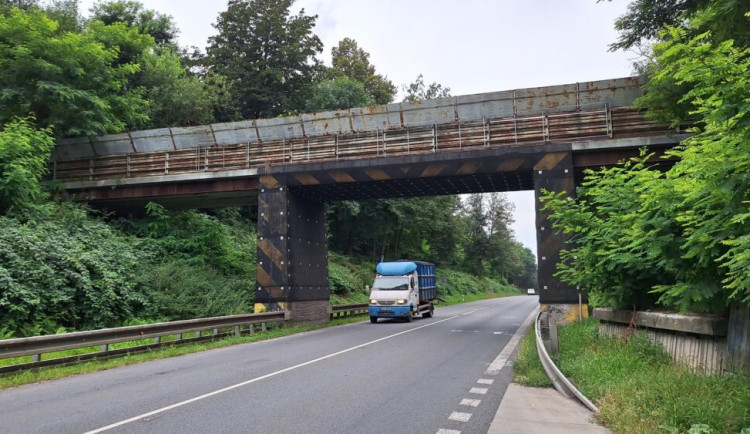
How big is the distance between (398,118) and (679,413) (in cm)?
1815

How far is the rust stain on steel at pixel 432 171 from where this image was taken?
832 inches

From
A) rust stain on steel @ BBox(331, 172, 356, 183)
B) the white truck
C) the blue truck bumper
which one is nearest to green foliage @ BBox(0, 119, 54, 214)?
rust stain on steel @ BBox(331, 172, 356, 183)

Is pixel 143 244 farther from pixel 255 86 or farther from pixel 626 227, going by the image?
pixel 255 86

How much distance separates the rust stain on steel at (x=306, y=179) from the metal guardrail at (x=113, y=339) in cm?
605

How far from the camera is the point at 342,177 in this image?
22172 millimetres

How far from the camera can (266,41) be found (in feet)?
156

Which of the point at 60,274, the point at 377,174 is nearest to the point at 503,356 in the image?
the point at 377,174

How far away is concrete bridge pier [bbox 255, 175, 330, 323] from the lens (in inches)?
878

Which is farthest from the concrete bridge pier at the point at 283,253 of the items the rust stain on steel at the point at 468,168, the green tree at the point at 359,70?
the green tree at the point at 359,70

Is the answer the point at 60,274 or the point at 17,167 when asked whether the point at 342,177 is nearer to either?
the point at 60,274

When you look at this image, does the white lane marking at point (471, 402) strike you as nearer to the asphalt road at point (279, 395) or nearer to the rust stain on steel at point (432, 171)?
the asphalt road at point (279, 395)

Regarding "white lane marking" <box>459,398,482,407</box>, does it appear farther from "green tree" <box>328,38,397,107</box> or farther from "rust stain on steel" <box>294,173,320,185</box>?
"green tree" <box>328,38,397,107</box>

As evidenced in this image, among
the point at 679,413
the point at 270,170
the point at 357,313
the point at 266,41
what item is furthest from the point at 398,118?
the point at 266,41

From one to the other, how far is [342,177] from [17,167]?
40.7 feet
